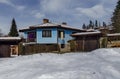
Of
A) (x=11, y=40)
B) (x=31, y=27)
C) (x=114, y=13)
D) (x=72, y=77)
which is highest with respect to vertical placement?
(x=114, y=13)

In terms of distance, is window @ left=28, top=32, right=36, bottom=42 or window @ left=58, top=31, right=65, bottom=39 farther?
window @ left=28, top=32, right=36, bottom=42

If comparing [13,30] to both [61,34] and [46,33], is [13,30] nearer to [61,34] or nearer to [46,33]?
[46,33]

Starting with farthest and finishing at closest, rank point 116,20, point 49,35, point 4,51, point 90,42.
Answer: point 116,20 < point 49,35 < point 4,51 < point 90,42

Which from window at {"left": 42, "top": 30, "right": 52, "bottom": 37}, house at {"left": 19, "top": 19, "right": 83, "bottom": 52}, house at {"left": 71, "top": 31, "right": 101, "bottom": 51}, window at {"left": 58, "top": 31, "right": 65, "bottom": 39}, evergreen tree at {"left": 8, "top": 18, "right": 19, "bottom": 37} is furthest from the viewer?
evergreen tree at {"left": 8, "top": 18, "right": 19, "bottom": 37}

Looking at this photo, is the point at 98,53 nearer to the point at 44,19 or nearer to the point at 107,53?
the point at 107,53

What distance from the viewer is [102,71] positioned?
1194cm

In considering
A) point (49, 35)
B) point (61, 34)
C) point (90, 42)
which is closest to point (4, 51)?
point (49, 35)

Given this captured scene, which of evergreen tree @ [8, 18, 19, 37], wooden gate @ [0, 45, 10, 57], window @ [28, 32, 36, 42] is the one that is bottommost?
wooden gate @ [0, 45, 10, 57]

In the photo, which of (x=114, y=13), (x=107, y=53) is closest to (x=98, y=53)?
(x=107, y=53)

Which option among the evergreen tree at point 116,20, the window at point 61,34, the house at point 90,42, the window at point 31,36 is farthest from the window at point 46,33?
the evergreen tree at point 116,20

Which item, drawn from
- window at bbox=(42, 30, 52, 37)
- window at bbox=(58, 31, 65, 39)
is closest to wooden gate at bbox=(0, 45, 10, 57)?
window at bbox=(42, 30, 52, 37)

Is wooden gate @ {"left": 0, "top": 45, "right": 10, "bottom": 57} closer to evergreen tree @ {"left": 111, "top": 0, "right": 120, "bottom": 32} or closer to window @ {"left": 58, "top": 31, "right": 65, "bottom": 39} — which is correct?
window @ {"left": 58, "top": 31, "right": 65, "bottom": 39}

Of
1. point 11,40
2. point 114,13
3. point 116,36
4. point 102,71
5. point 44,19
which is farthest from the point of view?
point 114,13

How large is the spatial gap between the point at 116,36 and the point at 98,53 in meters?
25.2
